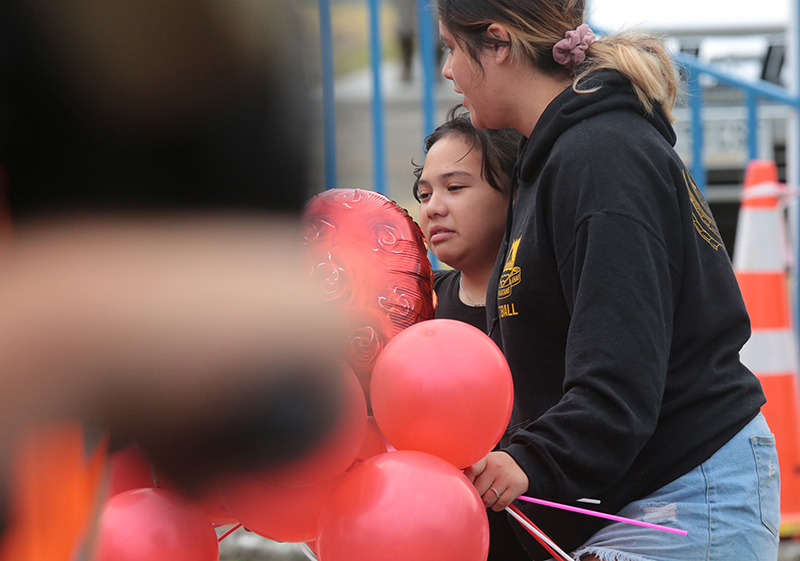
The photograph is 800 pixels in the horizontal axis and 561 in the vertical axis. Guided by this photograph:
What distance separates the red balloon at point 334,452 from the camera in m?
0.81

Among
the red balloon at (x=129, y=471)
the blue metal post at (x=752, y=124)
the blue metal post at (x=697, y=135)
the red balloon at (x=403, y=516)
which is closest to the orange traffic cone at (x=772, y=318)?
the blue metal post at (x=752, y=124)

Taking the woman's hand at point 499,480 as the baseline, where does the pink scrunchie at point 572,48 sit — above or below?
above

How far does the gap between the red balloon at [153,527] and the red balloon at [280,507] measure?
0.23 ft

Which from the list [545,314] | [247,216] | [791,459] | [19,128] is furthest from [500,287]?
[791,459]

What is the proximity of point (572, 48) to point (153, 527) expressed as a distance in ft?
3.61

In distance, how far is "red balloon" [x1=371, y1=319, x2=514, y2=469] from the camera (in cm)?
110

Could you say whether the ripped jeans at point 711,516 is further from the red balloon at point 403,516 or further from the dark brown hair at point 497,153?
the dark brown hair at point 497,153

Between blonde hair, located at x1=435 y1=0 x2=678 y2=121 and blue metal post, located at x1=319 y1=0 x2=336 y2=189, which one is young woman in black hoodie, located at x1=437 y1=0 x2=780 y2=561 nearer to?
blonde hair, located at x1=435 y1=0 x2=678 y2=121

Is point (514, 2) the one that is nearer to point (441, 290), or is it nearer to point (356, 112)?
point (356, 112)

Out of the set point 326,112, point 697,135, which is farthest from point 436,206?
point 697,135

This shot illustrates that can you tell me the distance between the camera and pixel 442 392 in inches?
43.2

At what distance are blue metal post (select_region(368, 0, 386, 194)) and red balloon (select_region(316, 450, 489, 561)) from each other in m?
1.92

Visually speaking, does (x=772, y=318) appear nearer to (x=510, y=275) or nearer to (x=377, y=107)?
(x=377, y=107)

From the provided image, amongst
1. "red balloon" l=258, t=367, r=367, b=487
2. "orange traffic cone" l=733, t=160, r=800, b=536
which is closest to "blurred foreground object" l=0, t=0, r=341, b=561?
"red balloon" l=258, t=367, r=367, b=487
